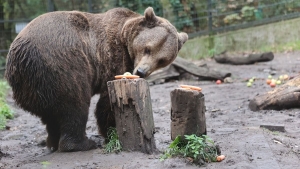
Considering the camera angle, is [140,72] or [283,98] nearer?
[140,72]

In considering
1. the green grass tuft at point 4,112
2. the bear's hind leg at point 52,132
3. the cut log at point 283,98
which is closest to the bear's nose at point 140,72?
the bear's hind leg at point 52,132

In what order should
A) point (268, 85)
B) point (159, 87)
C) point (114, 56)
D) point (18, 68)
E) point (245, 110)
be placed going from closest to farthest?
point (18, 68) < point (114, 56) < point (245, 110) < point (268, 85) < point (159, 87)

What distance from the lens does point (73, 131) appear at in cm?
539

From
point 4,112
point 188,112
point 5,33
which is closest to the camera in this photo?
point 188,112

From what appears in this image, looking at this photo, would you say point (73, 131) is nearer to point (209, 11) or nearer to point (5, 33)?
point (5, 33)

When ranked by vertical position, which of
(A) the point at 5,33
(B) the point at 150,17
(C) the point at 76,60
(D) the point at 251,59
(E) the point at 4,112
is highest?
(B) the point at 150,17

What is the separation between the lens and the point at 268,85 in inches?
385

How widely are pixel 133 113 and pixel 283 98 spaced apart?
121 inches

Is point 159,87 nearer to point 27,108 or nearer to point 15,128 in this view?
point 15,128

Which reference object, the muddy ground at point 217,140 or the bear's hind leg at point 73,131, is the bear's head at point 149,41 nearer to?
the bear's hind leg at point 73,131

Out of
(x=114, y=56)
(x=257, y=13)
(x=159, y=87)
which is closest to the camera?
(x=114, y=56)

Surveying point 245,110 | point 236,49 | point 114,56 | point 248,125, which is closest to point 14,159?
point 114,56

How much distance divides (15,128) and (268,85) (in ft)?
16.7

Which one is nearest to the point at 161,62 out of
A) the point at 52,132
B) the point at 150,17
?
the point at 150,17
